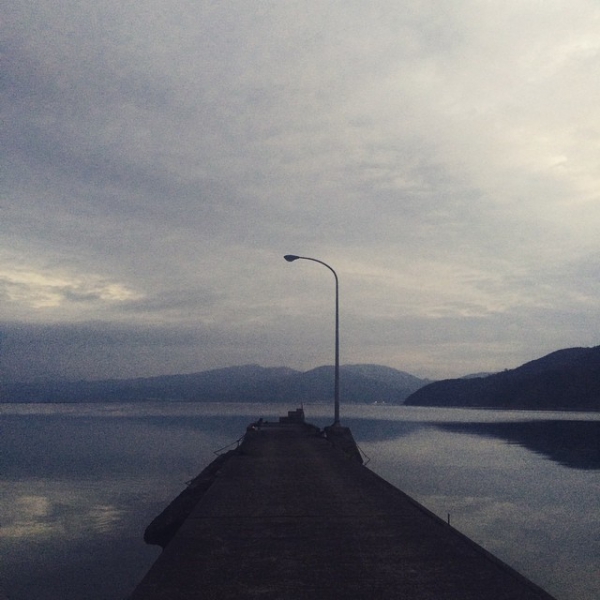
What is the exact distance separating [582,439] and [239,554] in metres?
84.7

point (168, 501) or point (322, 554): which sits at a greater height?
point (322, 554)

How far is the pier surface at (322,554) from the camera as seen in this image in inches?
324

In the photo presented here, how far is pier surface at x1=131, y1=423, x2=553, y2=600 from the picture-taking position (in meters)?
8.23

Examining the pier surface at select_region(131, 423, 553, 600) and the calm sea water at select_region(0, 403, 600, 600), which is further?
the calm sea water at select_region(0, 403, 600, 600)

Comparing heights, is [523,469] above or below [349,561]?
below

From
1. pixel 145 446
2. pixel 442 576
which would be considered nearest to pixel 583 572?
pixel 442 576

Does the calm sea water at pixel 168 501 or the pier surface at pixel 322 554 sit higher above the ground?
the pier surface at pixel 322 554

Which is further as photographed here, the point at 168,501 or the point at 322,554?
the point at 168,501

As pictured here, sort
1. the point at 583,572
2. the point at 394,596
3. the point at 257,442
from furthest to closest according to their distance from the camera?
the point at 257,442
the point at 583,572
the point at 394,596

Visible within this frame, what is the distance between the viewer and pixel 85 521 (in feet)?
97.6

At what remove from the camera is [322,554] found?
9977 mm

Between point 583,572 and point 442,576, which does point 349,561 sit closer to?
point 442,576

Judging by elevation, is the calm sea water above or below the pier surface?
below

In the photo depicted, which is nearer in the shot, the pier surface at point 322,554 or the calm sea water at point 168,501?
the pier surface at point 322,554
